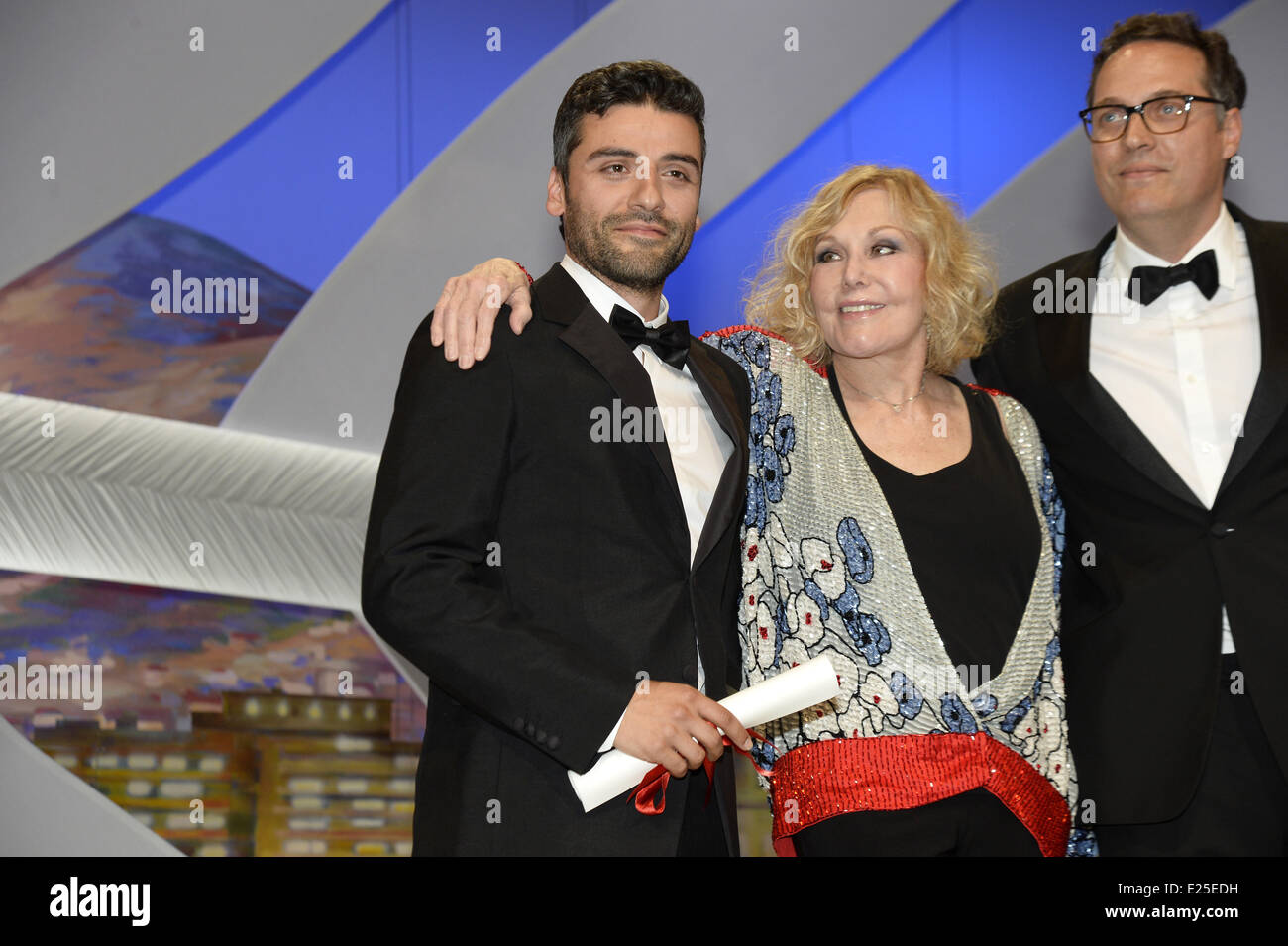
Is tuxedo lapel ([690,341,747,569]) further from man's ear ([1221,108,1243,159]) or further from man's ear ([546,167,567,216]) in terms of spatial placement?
man's ear ([1221,108,1243,159])

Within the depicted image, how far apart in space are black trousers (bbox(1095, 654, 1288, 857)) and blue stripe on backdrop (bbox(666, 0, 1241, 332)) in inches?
79.7

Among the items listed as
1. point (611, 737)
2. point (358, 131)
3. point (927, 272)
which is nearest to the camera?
point (611, 737)

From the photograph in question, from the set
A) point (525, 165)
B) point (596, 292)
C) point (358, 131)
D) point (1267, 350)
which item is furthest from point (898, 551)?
point (358, 131)

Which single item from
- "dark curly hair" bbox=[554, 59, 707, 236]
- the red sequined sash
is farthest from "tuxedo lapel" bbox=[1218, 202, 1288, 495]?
"dark curly hair" bbox=[554, 59, 707, 236]

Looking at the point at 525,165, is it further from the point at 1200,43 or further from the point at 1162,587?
the point at 1162,587

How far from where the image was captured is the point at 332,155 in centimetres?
381

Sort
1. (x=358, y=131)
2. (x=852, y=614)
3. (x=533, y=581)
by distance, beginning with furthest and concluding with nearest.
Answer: (x=358, y=131)
(x=852, y=614)
(x=533, y=581)

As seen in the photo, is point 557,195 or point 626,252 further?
point 557,195

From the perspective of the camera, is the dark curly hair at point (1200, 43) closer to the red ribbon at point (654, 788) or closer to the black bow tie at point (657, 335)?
the black bow tie at point (657, 335)

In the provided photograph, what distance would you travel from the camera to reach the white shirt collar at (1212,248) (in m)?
2.52

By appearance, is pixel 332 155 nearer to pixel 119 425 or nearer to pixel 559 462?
pixel 119 425

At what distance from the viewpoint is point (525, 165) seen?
391 centimetres

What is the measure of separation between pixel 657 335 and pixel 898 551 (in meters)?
0.57
